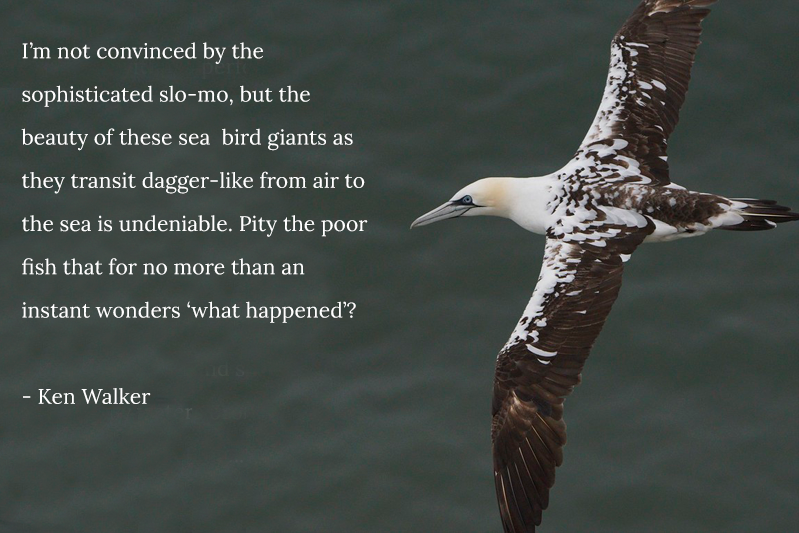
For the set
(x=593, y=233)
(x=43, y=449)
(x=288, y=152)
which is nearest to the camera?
(x=593, y=233)

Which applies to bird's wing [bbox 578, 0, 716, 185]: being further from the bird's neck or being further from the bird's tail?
the bird's tail

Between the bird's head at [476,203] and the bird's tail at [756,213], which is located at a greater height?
the bird's head at [476,203]

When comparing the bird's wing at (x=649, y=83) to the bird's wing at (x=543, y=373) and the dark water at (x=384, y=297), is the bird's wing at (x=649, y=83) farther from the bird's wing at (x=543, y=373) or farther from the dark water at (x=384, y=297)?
the dark water at (x=384, y=297)

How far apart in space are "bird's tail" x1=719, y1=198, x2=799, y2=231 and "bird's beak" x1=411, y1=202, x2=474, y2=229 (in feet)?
10.1

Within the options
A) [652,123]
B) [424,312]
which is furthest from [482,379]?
[652,123]

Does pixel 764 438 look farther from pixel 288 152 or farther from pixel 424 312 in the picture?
pixel 288 152

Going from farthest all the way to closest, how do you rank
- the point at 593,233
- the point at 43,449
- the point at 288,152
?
1. the point at 288,152
2. the point at 43,449
3. the point at 593,233

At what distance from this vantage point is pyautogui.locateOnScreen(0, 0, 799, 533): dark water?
18141 millimetres

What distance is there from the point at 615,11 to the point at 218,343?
7105 millimetres

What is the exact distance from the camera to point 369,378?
1883 centimetres

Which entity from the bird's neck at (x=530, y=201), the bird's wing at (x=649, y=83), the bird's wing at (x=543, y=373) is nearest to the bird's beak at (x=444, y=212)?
the bird's neck at (x=530, y=201)

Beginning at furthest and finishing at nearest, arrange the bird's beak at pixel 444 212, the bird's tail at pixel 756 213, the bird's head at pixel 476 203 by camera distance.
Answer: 1. the bird's beak at pixel 444 212
2. the bird's head at pixel 476 203
3. the bird's tail at pixel 756 213

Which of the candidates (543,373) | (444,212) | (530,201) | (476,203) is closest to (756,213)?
(530,201)

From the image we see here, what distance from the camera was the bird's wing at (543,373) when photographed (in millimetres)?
15906
